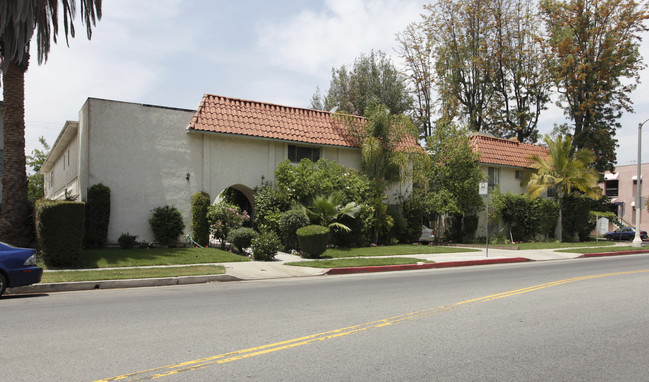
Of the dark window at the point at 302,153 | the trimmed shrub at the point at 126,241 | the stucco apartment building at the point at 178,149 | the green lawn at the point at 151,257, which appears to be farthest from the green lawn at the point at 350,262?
the dark window at the point at 302,153

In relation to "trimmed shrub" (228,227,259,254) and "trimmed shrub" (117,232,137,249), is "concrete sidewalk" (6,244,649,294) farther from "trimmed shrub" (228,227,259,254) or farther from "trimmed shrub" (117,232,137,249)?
"trimmed shrub" (117,232,137,249)

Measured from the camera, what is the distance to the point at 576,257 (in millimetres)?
22875

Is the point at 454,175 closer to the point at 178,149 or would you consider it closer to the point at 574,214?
the point at 574,214

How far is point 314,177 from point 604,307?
1340 centimetres

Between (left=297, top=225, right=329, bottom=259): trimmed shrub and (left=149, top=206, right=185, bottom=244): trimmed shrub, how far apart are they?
195 inches

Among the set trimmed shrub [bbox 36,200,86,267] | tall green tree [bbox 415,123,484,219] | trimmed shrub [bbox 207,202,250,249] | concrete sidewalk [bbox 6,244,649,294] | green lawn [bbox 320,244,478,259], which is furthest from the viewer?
tall green tree [bbox 415,123,484,219]

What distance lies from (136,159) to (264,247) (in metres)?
6.58

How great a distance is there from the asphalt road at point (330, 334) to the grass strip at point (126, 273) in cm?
118

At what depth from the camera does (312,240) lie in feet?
57.7

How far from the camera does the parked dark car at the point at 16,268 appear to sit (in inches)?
380

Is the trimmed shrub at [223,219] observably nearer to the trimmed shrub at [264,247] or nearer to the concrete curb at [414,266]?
the trimmed shrub at [264,247]

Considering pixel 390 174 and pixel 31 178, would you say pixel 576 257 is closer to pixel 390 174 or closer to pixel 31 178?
pixel 390 174

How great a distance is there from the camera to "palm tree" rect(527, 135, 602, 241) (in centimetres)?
3222

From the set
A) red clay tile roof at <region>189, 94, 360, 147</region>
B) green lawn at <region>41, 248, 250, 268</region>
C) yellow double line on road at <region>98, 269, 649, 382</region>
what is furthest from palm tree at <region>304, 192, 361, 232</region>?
yellow double line on road at <region>98, 269, 649, 382</region>
